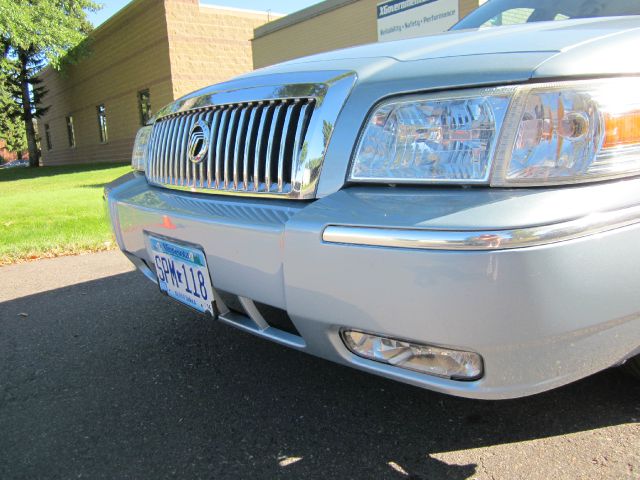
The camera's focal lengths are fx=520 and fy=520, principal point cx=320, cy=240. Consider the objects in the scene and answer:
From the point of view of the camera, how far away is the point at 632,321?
140cm

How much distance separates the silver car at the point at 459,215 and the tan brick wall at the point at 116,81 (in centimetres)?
1841

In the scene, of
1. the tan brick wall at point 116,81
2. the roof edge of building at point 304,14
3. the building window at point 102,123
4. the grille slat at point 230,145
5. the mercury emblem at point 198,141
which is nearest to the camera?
the grille slat at point 230,145

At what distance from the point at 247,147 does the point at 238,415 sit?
41.7 inches

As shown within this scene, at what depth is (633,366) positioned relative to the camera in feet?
6.05

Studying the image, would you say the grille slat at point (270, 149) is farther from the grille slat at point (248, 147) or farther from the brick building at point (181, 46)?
the brick building at point (181, 46)

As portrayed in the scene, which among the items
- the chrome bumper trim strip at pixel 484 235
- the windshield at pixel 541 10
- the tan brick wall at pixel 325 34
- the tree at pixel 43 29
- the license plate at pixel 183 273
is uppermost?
the tree at pixel 43 29

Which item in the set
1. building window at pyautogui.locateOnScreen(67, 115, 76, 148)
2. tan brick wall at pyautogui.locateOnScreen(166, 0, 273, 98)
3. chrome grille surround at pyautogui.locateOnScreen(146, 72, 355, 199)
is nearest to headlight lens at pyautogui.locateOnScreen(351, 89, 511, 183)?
chrome grille surround at pyautogui.locateOnScreen(146, 72, 355, 199)

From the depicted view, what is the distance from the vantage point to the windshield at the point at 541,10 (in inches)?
91.0

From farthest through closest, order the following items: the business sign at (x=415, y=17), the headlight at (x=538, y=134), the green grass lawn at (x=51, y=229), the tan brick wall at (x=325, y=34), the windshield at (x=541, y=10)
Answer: the tan brick wall at (x=325, y=34) → the business sign at (x=415, y=17) → the green grass lawn at (x=51, y=229) → the windshield at (x=541, y=10) → the headlight at (x=538, y=134)

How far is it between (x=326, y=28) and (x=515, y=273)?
46.2ft

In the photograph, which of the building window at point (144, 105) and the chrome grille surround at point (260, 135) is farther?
the building window at point (144, 105)

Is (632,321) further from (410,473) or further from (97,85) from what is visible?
(97,85)

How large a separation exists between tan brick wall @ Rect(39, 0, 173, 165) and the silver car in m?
18.4

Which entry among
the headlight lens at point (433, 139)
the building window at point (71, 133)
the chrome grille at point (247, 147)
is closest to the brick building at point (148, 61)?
the building window at point (71, 133)
